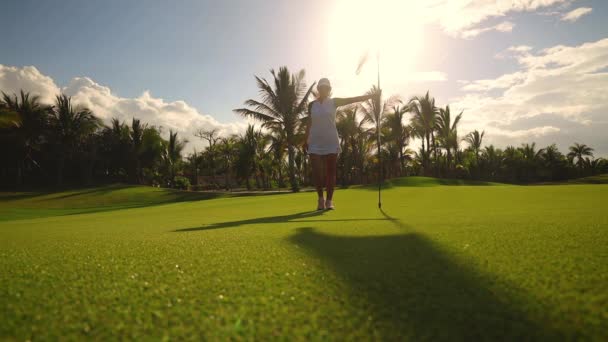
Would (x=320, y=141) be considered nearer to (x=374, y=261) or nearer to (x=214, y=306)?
(x=374, y=261)

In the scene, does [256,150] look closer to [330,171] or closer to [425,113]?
[425,113]

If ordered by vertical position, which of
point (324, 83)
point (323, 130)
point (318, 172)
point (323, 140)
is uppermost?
point (324, 83)

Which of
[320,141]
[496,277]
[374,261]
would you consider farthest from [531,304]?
[320,141]

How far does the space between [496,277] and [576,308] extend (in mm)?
250

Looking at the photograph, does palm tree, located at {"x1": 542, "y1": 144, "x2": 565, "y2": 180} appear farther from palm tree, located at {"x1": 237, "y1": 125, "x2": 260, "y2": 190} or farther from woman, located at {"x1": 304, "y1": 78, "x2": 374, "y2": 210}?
woman, located at {"x1": 304, "y1": 78, "x2": 374, "y2": 210}

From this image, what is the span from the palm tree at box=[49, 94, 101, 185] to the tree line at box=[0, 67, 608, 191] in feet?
0.26

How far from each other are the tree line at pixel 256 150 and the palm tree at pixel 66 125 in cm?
8

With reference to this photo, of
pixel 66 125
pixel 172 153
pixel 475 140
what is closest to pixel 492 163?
pixel 475 140

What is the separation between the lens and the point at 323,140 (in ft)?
15.4

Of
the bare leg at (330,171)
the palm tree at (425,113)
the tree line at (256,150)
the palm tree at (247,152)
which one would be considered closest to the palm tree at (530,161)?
the tree line at (256,150)

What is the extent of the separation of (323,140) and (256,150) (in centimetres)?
4125

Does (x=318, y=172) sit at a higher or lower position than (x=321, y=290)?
higher

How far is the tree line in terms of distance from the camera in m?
23.8

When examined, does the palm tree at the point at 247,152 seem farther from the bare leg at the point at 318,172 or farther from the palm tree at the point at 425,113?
the bare leg at the point at 318,172
